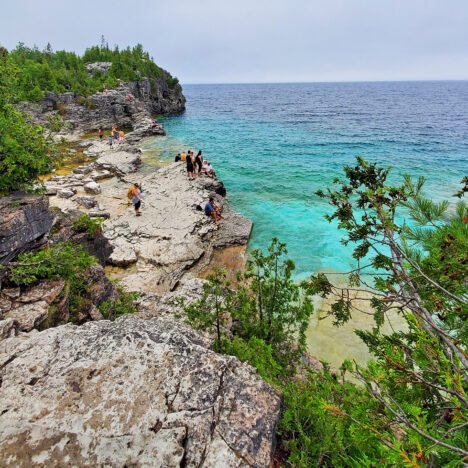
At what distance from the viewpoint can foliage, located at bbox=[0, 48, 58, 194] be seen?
25.5ft

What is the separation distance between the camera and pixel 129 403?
3.58 metres

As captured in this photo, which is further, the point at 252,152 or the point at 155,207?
the point at 252,152

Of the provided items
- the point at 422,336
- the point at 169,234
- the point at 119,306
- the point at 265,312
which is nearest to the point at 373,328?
the point at 422,336

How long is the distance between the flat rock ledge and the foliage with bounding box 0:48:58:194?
544 cm

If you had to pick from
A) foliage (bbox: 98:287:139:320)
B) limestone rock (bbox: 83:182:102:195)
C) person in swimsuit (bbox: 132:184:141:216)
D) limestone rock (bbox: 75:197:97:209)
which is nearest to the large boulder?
foliage (bbox: 98:287:139:320)

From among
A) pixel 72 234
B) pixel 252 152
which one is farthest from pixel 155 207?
pixel 252 152

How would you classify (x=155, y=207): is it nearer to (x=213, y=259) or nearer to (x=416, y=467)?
(x=213, y=259)

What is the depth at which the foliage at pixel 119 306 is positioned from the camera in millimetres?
7676

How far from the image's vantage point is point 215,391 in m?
3.81

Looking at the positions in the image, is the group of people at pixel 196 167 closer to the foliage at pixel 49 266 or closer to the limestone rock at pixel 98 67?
the foliage at pixel 49 266

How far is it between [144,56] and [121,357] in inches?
3402

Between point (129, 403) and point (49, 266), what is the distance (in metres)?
5.12

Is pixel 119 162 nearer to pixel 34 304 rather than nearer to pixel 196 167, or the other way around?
pixel 196 167

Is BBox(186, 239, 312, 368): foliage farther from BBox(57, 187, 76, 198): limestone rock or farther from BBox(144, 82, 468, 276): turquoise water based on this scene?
BBox(57, 187, 76, 198): limestone rock
